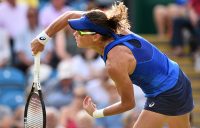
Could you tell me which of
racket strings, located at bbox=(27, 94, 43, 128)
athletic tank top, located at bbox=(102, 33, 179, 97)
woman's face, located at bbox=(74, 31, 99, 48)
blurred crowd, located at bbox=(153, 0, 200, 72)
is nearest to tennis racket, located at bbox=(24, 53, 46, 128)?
racket strings, located at bbox=(27, 94, 43, 128)

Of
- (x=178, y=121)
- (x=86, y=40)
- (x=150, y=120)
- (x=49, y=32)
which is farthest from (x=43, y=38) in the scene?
(x=178, y=121)

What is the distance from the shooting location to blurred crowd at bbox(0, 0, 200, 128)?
10914 millimetres

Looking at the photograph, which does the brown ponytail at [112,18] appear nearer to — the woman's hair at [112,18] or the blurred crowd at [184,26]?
the woman's hair at [112,18]

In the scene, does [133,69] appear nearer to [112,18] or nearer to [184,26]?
[112,18]

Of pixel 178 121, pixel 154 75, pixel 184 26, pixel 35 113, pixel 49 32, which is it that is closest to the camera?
pixel 154 75

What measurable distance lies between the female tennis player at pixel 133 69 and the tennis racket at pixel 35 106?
1.82 feet

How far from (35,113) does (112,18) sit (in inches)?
52.2

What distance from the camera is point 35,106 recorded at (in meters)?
7.62

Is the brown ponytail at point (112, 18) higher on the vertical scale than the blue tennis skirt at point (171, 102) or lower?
higher

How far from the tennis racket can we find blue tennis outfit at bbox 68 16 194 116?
2.38ft

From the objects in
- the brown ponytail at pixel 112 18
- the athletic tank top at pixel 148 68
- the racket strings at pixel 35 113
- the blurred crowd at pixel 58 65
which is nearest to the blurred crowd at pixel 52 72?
the blurred crowd at pixel 58 65

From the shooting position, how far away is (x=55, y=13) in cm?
1241

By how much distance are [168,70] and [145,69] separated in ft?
1.00

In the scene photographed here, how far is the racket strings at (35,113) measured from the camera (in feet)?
24.6
